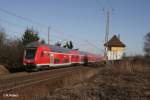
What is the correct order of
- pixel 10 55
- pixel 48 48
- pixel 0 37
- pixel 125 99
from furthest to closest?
1. pixel 0 37
2. pixel 10 55
3. pixel 48 48
4. pixel 125 99

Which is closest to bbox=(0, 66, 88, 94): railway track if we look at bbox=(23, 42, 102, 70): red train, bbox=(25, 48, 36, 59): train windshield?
bbox=(23, 42, 102, 70): red train

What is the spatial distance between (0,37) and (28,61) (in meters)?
16.8

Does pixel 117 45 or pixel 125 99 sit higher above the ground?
pixel 117 45

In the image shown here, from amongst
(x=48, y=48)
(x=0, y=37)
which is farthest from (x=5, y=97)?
(x=0, y=37)

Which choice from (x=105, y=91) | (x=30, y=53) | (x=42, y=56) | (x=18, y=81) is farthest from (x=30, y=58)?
(x=105, y=91)

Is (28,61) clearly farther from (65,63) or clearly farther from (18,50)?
(65,63)

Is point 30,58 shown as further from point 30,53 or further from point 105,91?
point 105,91

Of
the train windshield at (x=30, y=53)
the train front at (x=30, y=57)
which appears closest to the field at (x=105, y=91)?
the train front at (x=30, y=57)

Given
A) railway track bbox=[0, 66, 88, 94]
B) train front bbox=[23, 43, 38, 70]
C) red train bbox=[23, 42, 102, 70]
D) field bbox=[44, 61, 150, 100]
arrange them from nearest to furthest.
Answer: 1. field bbox=[44, 61, 150, 100]
2. railway track bbox=[0, 66, 88, 94]
3. train front bbox=[23, 43, 38, 70]
4. red train bbox=[23, 42, 102, 70]

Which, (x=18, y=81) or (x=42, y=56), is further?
(x=42, y=56)

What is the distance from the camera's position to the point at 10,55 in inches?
1393

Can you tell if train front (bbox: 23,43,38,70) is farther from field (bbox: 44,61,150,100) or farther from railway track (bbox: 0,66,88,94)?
field (bbox: 44,61,150,100)

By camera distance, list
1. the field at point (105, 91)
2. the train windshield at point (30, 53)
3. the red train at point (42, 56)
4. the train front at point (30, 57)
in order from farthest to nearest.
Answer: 1. the train windshield at point (30, 53)
2. the red train at point (42, 56)
3. the train front at point (30, 57)
4. the field at point (105, 91)

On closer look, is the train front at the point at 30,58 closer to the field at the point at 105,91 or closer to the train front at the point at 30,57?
the train front at the point at 30,57
